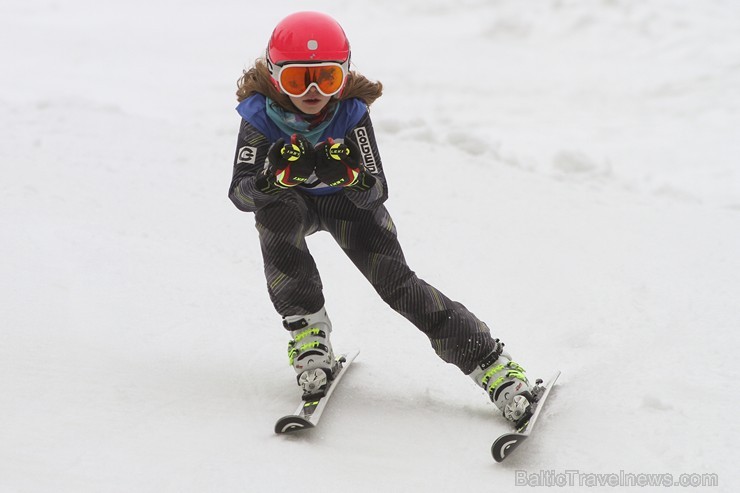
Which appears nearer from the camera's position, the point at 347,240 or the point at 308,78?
the point at 308,78

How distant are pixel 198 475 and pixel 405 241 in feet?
10.0

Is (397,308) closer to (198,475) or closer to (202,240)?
(198,475)

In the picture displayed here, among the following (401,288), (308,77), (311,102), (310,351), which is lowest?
(310,351)

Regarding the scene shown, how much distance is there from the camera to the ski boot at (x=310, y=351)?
3.66m

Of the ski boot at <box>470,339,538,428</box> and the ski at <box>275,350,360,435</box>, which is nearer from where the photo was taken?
the ski at <box>275,350,360,435</box>

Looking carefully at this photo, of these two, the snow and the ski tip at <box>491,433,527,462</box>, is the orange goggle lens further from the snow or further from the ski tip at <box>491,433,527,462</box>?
the ski tip at <box>491,433,527,462</box>

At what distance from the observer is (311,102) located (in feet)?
11.4

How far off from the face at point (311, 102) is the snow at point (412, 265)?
4.00ft

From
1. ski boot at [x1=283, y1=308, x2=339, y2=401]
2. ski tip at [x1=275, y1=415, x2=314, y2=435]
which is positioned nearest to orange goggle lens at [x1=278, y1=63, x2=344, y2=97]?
ski boot at [x1=283, y1=308, x2=339, y2=401]

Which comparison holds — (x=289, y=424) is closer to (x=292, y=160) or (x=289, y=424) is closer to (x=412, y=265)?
(x=292, y=160)

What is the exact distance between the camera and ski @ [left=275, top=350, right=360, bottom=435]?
11.0 ft

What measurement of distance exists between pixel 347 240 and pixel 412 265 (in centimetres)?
187

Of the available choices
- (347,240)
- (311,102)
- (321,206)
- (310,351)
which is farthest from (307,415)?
(311,102)

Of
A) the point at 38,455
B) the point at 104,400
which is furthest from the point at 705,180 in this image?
the point at 38,455
